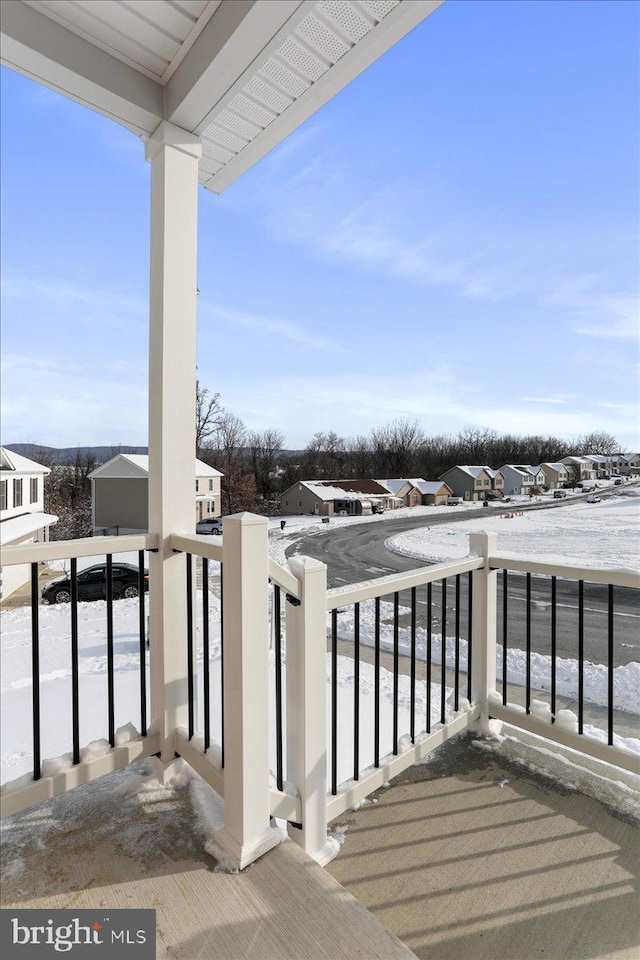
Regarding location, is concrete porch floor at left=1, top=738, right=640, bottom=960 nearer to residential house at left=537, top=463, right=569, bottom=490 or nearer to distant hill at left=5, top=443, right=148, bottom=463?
distant hill at left=5, top=443, right=148, bottom=463

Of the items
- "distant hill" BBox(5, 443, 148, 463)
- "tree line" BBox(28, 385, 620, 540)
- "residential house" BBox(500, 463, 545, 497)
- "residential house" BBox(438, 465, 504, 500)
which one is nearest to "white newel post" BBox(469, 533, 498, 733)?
"tree line" BBox(28, 385, 620, 540)

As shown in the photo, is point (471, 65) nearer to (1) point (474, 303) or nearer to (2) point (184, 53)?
(2) point (184, 53)

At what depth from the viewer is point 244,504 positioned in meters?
1.96

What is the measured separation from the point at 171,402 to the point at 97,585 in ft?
2.78

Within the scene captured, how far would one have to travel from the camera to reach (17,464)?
5.03 feet

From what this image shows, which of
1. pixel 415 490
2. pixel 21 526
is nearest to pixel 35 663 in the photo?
pixel 21 526

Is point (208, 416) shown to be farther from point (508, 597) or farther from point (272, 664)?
point (508, 597)

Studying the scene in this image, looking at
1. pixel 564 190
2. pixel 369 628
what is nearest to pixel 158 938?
pixel 564 190

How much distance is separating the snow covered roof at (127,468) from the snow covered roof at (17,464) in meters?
0.21

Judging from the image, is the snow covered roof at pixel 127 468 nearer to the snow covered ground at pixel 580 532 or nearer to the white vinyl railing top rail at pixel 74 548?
the white vinyl railing top rail at pixel 74 548

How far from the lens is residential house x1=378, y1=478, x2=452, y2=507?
373 centimetres

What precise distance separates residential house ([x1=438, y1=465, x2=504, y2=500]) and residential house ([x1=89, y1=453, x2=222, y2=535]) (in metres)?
3.43

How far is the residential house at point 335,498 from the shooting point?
2545 millimetres

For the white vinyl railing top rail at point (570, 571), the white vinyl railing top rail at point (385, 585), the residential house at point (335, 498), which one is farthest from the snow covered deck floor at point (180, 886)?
the residential house at point (335, 498)
